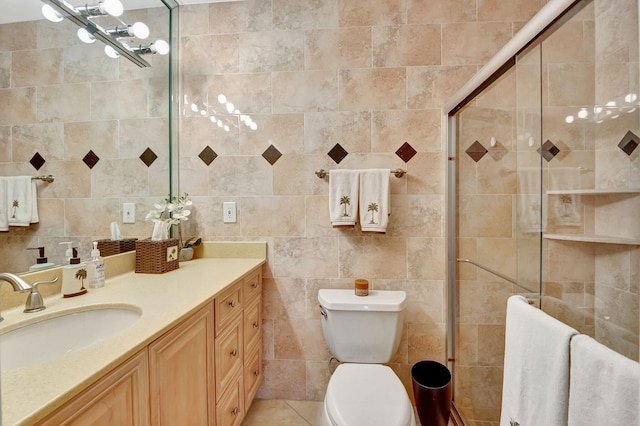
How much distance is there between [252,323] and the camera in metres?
1.55

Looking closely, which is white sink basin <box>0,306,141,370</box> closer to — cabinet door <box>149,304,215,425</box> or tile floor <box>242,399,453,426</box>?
cabinet door <box>149,304,215,425</box>

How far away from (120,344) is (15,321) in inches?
17.0

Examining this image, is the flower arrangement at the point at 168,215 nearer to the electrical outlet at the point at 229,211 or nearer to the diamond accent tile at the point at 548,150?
the electrical outlet at the point at 229,211

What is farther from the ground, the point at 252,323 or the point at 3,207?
the point at 3,207

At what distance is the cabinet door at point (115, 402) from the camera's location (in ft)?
1.76

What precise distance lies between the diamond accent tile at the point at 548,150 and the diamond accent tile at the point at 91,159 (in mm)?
1795

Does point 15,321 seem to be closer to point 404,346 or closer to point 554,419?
point 554,419

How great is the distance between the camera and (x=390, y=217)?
5.51 ft

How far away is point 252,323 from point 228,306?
361 millimetres

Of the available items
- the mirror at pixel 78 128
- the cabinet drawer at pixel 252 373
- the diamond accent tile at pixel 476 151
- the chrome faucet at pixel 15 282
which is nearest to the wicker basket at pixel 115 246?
the mirror at pixel 78 128

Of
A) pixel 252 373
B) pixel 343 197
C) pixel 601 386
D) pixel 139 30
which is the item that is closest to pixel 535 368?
pixel 601 386

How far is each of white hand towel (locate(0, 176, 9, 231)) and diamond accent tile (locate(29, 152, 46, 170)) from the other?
0.12 m

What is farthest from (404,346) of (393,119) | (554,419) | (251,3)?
(251,3)

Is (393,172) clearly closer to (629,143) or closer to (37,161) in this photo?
(629,143)
